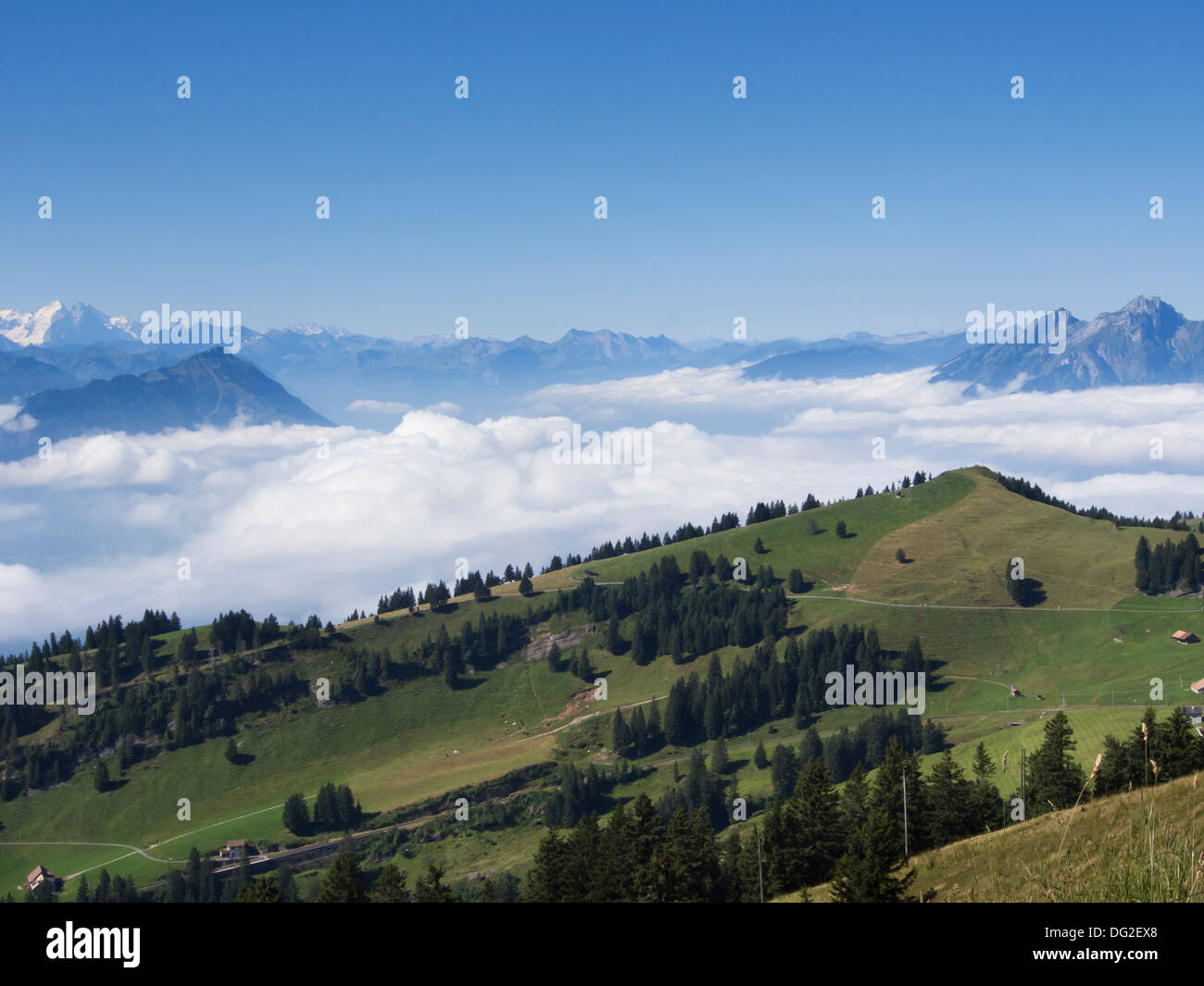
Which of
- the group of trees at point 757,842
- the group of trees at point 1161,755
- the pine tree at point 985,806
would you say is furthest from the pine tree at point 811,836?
the group of trees at point 1161,755

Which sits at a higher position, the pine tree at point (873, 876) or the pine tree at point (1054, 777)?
the pine tree at point (873, 876)

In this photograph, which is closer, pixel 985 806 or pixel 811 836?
pixel 811 836

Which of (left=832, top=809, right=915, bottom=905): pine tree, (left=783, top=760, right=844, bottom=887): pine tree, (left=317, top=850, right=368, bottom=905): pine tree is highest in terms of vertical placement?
(left=832, top=809, right=915, bottom=905): pine tree

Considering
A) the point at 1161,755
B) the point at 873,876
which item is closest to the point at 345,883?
the point at 873,876

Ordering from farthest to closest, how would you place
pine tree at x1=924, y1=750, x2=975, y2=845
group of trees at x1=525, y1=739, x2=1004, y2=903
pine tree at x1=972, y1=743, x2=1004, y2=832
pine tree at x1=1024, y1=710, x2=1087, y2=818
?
pine tree at x1=1024, y1=710, x2=1087, y2=818, pine tree at x1=924, y1=750, x2=975, y2=845, pine tree at x1=972, y1=743, x2=1004, y2=832, group of trees at x1=525, y1=739, x2=1004, y2=903

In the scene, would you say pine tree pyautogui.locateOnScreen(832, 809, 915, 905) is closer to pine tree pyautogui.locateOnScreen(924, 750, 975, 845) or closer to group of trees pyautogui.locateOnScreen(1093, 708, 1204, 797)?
group of trees pyautogui.locateOnScreen(1093, 708, 1204, 797)

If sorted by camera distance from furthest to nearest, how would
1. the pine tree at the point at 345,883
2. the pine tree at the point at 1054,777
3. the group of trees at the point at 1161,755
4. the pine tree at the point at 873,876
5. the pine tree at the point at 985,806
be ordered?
the pine tree at the point at 1054,777, the pine tree at the point at 985,806, the group of trees at the point at 1161,755, the pine tree at the point at 345,883, the pine tree at the point at 873,876

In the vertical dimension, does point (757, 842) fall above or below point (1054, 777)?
below

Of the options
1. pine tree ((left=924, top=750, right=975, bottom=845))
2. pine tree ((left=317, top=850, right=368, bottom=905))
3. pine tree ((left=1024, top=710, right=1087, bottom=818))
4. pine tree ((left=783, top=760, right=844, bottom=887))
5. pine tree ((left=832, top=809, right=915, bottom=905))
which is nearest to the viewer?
pine tree ((left=832, top=809, right=915, bottom=905))

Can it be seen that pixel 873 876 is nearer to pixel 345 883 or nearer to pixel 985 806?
pixel 345 883

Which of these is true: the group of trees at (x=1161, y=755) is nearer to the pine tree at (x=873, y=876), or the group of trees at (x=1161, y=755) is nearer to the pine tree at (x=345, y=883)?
the pine tree at (x=873, y=876)

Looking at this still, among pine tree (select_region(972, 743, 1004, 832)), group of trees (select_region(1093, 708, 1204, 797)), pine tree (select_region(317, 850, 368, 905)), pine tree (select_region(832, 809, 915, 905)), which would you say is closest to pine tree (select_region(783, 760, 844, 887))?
pine tree (select_region(972, 743, 1004, 832))
